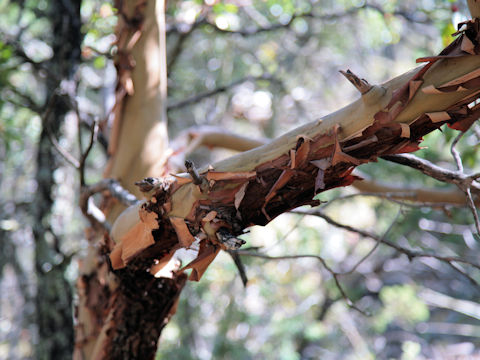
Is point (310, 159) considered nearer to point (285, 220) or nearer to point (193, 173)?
point (193, 173)

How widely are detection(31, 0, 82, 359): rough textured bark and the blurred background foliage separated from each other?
0.52 meters

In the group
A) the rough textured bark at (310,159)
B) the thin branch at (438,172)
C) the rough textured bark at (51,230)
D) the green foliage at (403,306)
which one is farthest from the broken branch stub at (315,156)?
the green foliage at (403,306)

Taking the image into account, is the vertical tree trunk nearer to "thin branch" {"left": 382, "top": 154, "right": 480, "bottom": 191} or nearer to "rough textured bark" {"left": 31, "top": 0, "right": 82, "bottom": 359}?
"rough textured bark" {"left": 31, "top": 0, "right": 82, "bottom": 359}

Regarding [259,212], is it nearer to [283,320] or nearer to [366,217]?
[283,320]

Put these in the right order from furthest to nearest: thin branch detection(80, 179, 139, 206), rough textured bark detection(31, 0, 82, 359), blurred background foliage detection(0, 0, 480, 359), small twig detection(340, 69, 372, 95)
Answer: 1. blurred background foliage detection(0, 0, 480, 359)
2. rough textured bark detection(31, 0, 82, 359)
3. thin branch detection(80, 179, 139, 206)
4. small twig detection(340, 69, 372, 95)

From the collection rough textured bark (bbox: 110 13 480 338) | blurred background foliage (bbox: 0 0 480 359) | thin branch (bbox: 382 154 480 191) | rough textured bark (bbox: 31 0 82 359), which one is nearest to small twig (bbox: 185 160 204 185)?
rough textured bark (bbox: 110 13 480 338)

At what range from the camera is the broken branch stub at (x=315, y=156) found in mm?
791

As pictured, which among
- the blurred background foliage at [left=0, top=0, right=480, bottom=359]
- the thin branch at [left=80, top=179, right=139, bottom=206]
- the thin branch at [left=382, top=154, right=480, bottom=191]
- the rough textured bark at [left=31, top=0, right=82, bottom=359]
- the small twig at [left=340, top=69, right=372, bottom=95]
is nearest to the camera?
the small twig at [left=340, top=69, right=372, bottom=95]

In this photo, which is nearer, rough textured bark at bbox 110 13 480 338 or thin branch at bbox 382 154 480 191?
rough textured bark at bbox 110 13 480 338

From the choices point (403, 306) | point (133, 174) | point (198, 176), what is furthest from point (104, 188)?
point (403, 306)

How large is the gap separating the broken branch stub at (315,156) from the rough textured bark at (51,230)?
4.14 ft

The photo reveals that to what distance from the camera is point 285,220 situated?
4.21 metres

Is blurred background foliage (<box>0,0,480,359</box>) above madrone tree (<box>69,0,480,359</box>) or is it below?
below

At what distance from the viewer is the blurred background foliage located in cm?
346
